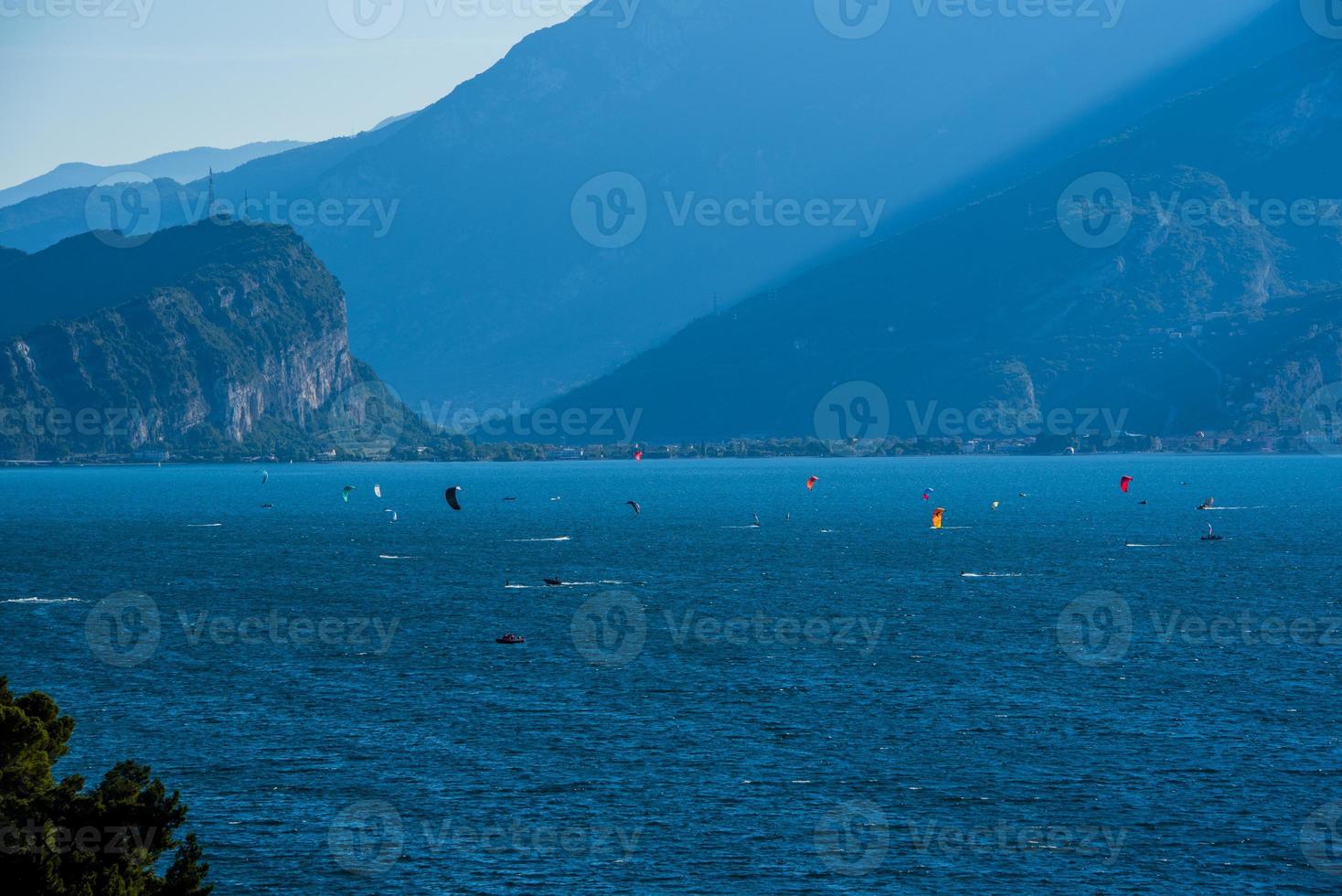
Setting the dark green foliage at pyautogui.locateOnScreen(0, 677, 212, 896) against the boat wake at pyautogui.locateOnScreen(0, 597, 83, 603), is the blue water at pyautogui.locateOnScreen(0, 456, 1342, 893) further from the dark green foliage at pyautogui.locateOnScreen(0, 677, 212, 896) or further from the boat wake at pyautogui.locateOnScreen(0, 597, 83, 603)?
the dark green foliage at pyautogui.locateOnScreen(0, 677, 212, 896)

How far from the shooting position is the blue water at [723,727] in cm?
5878

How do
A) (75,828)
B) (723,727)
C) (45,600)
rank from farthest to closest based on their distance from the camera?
(45,600)
(723,727)
(75,828)

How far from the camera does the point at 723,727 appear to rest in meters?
79.4

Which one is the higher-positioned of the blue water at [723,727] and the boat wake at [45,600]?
the boat wake at [45,600]

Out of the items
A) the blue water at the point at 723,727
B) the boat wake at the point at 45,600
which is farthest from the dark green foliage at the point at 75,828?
the boat wake at the point at 45,600

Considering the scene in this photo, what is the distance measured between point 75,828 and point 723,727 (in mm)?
39825

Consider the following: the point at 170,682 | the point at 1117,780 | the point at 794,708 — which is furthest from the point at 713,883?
the point at 170,682

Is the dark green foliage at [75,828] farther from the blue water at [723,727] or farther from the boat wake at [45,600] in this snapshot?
the boat wake at [45,600]

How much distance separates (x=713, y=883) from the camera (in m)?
56.1

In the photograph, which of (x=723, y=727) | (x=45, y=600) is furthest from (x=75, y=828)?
(x=45, y=600)

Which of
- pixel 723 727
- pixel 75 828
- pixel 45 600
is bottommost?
pixel 75 828

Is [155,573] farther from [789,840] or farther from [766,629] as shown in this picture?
[789,840]

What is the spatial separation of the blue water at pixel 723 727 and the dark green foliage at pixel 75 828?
11103 millimetres

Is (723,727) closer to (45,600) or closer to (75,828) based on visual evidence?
(75,828)
